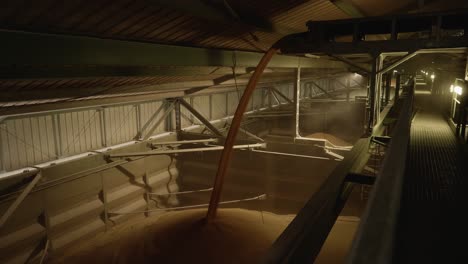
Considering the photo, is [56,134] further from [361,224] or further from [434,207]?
[361,224]

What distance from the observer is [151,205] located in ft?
36.2

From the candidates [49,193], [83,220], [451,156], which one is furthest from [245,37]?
[83,220]

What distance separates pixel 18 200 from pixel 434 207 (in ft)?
24.3

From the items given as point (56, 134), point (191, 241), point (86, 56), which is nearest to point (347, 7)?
point (86, 56)

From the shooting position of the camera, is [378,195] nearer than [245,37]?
Yes

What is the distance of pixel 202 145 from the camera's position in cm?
1148

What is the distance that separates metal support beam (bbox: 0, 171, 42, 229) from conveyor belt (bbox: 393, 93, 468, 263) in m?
7.05

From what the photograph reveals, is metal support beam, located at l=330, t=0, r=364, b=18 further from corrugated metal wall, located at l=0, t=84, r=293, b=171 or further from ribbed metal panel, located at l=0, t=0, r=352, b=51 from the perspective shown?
corrugated metal wall, located at l=0, t=84, r=293, b=171

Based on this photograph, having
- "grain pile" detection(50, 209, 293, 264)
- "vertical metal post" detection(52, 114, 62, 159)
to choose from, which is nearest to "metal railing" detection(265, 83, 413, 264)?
"grain pile" detection(50, 209, 293, 264)

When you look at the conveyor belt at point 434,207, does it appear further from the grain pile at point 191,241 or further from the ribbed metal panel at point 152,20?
the ribbed metal panel at point 152,20

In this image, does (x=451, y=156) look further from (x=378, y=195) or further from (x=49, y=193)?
(x=49, y=193)

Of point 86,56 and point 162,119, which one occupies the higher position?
point 86,56

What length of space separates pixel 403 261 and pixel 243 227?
424 cm

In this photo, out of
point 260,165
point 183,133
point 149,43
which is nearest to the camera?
point 149,43
